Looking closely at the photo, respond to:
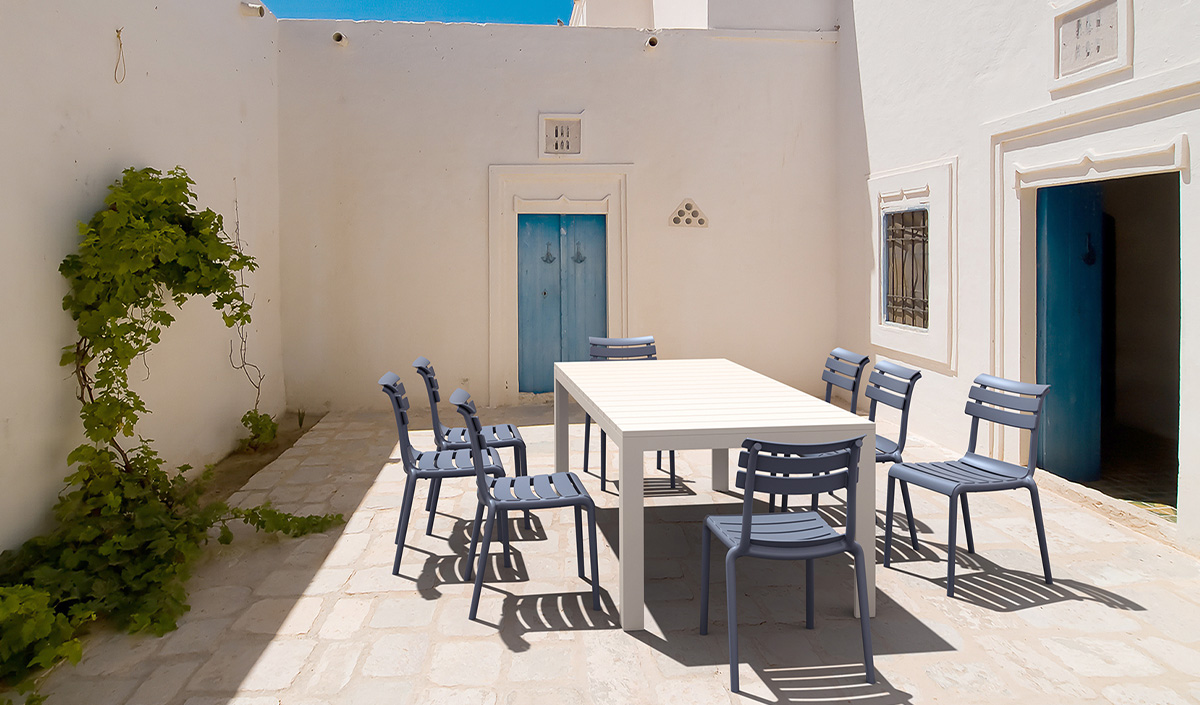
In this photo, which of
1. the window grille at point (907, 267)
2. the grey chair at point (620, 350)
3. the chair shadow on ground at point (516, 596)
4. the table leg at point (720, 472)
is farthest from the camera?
the window grille at point (907, 267)

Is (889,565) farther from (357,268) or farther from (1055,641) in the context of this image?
(357,268)

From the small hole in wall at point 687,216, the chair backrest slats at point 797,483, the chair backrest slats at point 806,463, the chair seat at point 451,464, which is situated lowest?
the chair seat at point 451,464

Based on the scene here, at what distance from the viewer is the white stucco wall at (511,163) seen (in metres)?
7.68

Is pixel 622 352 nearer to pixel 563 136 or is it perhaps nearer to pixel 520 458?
pixel 520 458

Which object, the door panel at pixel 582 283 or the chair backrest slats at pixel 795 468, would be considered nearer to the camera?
the chair backrest slats at pixel 795 468

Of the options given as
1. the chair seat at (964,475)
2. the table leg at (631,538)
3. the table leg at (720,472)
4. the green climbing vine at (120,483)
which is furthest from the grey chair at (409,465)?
the chair seat at (964,475)

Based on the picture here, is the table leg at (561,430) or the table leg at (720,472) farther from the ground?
the table leg at (561,430)

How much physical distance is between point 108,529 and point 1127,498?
5312mm

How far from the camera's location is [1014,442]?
17.5ft

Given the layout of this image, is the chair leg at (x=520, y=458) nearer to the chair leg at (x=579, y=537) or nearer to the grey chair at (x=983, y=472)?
the chair leg at (x=579, y=537)

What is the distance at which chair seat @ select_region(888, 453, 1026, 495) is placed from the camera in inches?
136

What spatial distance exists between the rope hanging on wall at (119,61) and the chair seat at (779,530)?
12.5 ft

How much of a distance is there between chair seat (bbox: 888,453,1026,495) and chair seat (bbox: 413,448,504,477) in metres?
1.80

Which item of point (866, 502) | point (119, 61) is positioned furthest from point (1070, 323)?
point (119, 61)
